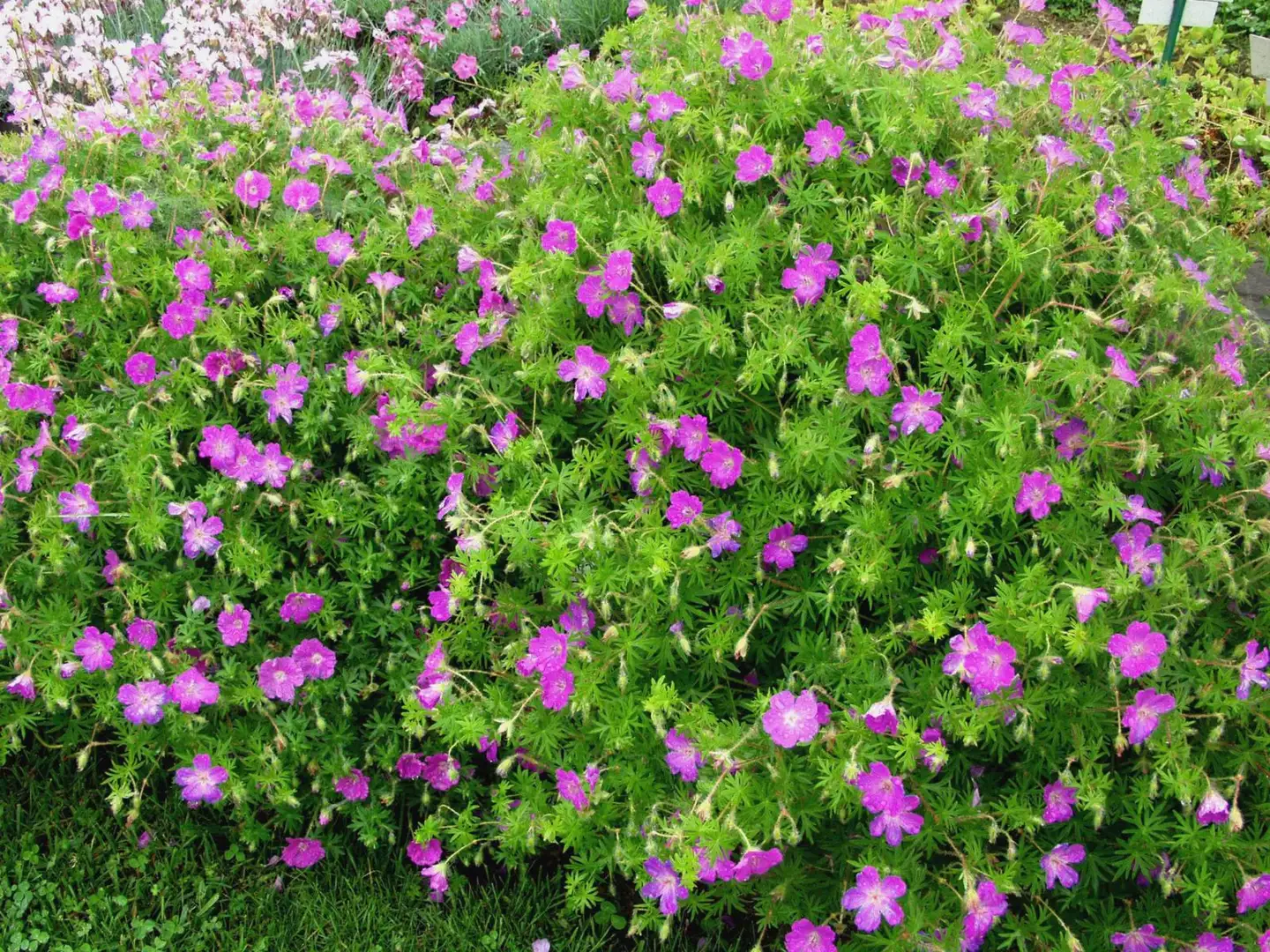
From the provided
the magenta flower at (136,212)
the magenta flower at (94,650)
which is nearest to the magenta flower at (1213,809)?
the magenta flower at (94,650)

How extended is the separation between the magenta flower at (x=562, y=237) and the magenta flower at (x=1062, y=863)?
1516 millimetres

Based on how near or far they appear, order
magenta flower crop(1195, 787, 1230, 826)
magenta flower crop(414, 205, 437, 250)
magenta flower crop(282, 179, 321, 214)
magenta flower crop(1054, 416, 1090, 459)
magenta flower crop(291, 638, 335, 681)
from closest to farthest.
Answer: magenta flower crop(1195, 787, 1230, 826) → magenta flower crop(1054, 416, 1090, 459) → magenta flower crop(291, 638, 335, 681) → magenta flower crop(414, 205, 437, 250) → magenta flower crop(282, 179, 321, 214)

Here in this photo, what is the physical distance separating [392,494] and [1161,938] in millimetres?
1811

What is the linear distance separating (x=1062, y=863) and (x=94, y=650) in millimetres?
2030

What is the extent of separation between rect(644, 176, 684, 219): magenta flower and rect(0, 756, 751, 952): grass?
1537mm

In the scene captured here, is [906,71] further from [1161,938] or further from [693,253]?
[1161,938]

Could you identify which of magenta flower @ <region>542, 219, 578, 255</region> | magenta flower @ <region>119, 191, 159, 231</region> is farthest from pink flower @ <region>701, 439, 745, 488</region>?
magenta flower @ <region>119, 191, 159, 231</region>

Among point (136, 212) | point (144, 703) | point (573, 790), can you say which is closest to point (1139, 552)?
point (573, 790)

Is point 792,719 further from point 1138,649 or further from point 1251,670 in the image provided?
point 1251,670

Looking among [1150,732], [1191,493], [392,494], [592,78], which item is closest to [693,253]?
[592,78]

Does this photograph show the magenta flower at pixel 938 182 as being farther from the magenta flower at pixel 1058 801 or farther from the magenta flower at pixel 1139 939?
the magenta flower at pixel 1139 939

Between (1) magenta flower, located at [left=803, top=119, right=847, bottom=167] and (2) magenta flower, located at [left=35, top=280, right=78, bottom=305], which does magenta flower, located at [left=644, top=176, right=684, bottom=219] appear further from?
(2) magenta flower, located at [left=35, top=280, right=78, bottom=305]

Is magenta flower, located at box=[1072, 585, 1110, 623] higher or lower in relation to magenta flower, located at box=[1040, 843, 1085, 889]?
higher

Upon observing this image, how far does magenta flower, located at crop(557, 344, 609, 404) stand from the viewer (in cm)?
236
